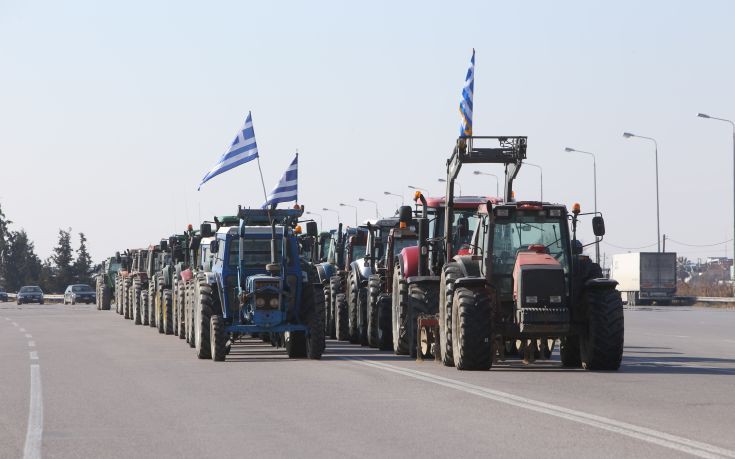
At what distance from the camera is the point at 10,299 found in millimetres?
120875

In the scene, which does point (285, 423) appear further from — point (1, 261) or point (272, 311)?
point (1, 261)

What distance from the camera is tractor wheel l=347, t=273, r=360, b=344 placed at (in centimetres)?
3171

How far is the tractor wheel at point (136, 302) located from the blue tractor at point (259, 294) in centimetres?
2036

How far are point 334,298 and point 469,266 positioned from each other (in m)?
11.5

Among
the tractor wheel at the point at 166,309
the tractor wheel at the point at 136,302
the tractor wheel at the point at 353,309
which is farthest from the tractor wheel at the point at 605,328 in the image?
the tractor wheel at the point at 136,302

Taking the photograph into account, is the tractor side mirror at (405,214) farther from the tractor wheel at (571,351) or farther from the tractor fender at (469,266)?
the tractor wheel at (571,351)

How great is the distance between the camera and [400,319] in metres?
26.5

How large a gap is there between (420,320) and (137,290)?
84.8 ft

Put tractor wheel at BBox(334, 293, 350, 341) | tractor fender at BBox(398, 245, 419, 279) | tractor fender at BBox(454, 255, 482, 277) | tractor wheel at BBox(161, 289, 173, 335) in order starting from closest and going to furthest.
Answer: tractor fender at BBox(454, 255, 482, 277) → tractor fender at BBox(398, 245, 419, 279) → tractor wheel at BBox(334, 293, 350, 341) → tractor wheel at BBox(161, 289, 173, 335)

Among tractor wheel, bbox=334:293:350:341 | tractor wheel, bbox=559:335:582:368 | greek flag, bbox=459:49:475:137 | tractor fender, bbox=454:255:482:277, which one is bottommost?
tractor wheel, bbox=559:335:582:368

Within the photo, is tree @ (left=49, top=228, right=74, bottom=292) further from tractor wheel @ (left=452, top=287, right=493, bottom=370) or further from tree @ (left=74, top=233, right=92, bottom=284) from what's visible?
tractor wheel @ (left=452, top=287, right=493, bottom=370)

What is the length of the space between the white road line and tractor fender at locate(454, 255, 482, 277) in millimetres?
2756

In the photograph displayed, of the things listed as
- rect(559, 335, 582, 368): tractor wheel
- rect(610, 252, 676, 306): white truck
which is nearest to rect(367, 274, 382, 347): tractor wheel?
rect(559, 335, 582, 368): tractor wheel

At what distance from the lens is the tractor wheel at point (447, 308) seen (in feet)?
74.9
